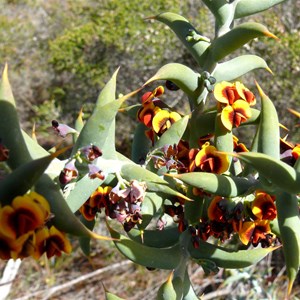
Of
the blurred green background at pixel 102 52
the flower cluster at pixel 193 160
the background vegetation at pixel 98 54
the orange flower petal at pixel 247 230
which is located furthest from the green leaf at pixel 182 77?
the blurred green background at pixel 102 52

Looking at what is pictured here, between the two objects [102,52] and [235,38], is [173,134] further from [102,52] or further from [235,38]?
[102,52]

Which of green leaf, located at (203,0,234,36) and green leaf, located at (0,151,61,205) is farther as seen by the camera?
green leaf, located at (203,0,234,36)

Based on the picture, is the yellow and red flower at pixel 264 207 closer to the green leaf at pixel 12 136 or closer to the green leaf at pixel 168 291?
the green leaf at pixel 168 291

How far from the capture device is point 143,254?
4.44 ft

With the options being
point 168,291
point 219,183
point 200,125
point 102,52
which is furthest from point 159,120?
point 102,52

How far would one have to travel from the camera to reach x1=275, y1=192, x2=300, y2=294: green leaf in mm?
1158

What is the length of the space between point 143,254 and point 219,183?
30 cm

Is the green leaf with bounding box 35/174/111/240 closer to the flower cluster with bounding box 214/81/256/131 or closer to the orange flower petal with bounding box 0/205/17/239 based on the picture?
the orange flower petal with bounding box 0/205/17/239

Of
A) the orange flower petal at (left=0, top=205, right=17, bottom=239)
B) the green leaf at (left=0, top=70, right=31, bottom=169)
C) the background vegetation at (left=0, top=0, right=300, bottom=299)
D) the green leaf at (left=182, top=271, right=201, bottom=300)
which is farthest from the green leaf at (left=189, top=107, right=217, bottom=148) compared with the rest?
the background vegetation at (left=0, top=0, right=300, bottom=299)

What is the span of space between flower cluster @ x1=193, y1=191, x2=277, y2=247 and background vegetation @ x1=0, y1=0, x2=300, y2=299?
12.8ft

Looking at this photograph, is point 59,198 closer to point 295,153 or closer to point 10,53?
point 295,153

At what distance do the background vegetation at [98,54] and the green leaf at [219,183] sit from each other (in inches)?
157

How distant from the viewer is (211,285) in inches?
205

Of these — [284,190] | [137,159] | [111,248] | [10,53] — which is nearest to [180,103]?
[111,248]
